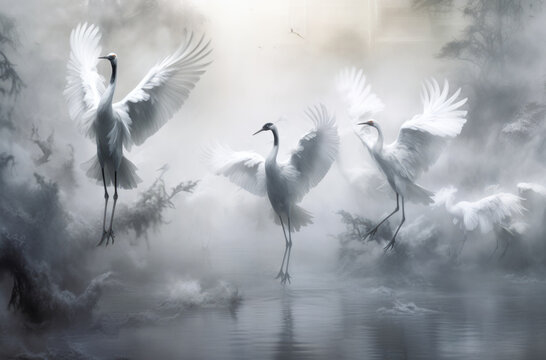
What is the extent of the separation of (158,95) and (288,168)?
988mm

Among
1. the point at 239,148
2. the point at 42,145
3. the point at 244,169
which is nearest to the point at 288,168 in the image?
the point at 244,169

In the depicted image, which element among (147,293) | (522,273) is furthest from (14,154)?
(522,273)

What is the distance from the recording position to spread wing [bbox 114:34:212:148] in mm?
5539

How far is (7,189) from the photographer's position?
19.8 feet

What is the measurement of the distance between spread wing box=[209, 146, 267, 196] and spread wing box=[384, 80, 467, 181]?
0.88 metres

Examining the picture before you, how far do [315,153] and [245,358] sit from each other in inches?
55.2

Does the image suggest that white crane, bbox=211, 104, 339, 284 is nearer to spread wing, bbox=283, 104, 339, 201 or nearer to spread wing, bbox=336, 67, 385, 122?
spread wing, bbox=283, 104, 339, 201

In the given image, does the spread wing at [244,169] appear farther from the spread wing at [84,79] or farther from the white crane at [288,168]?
the spread wing at [84,79]

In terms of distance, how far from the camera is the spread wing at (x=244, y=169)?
5.97 m

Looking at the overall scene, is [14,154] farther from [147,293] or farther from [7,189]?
[147,293]

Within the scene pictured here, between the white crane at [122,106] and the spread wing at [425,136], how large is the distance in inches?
57.3

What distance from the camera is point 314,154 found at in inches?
227

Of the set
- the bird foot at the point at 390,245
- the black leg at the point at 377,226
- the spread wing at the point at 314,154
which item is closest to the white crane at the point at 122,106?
the spread wing at the point at 314,154

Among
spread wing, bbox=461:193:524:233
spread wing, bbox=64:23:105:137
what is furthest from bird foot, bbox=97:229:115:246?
spread wing, bbox=461:193:524:233
